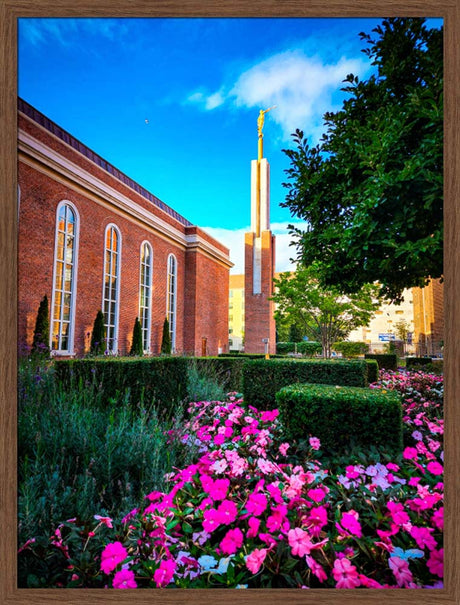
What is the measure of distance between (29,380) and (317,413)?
2.50 m

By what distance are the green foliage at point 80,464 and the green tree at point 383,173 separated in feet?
6.87

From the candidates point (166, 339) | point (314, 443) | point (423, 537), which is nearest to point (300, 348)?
point (166, 339)

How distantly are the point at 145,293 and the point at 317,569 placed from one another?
13.0 m

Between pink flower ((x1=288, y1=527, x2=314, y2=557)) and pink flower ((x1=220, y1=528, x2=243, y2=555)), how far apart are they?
19cm

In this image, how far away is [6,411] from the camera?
1.37 meters

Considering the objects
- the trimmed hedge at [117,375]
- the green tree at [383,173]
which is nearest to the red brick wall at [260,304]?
the trimmed hedge at [117,375]

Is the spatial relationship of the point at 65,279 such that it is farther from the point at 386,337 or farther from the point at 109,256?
the point at 386,337

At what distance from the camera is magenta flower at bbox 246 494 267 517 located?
56.2 inches

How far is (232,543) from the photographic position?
1261 mm

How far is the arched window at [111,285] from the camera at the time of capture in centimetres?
1105

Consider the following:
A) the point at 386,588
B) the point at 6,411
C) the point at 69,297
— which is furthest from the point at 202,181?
the point at 69,297

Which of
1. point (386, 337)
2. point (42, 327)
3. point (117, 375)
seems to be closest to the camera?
point (117, 375)

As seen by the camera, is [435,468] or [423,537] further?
[435,468]

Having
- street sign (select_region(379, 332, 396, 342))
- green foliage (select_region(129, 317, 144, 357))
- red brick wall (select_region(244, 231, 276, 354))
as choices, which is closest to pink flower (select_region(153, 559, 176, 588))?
street sign (select_region(379, 332, 396, 342))
